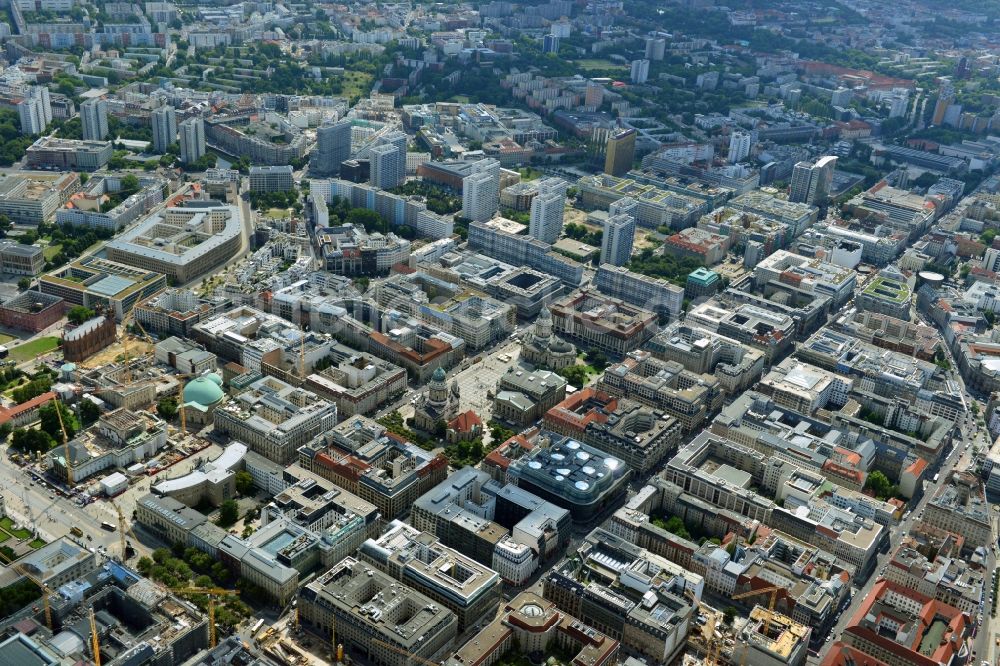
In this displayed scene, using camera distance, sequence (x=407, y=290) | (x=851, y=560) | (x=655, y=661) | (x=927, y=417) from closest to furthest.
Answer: (x=655, y=661), (x=851, y=560), (x=927, y=417), (x=407, y=290)

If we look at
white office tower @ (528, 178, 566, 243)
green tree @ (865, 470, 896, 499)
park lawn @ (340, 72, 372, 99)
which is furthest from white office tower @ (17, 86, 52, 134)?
green tree @ (865, 470, 896, 499)

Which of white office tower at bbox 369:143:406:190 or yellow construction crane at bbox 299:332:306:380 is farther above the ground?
white office tower at bbox 369:143:406:190

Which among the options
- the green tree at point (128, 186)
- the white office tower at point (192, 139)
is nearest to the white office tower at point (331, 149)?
the white office tower at point (192, 139)

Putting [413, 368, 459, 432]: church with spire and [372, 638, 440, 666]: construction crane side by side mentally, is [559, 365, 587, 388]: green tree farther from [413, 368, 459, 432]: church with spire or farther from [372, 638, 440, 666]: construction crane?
[372, 638, 440, 666]: construction crane

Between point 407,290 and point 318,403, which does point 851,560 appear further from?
point 407,290

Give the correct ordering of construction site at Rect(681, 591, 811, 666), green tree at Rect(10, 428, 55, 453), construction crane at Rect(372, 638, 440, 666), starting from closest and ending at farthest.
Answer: construction crane at Rect(372, 638, 440, 666) → construction site at Rect(681, 591, 811, 666) → green tree at Rect(10, 428, 55, 453)

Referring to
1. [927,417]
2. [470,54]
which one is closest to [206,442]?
[927,417]

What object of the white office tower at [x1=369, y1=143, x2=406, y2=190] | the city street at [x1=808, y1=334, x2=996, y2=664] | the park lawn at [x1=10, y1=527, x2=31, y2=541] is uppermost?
the white office tower at [x1=369, y1=143, x2=406, y2=190]
